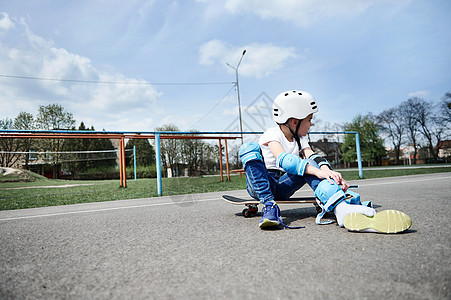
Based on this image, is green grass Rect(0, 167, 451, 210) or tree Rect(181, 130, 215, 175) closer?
green grass Rect(0, 167, 451, 210)

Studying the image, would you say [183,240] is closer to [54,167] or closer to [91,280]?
[91,280]

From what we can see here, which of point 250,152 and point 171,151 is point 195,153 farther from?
point 250,152

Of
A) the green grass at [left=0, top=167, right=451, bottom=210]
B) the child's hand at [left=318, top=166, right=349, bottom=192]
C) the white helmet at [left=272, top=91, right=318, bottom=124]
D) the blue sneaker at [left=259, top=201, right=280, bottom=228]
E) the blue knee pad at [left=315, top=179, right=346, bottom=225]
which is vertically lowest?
the green grass at [left=0, top=167, right=451, bottom=210]

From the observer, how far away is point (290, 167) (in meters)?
2.24

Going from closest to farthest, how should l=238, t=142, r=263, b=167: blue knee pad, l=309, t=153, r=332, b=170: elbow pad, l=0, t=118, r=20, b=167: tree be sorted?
l=309, t=153, r=332, b=170: elbow pad < l=238, t=142, r=263, b=167: blue knee pad < l=0, t=118, r=20, b=167: tree

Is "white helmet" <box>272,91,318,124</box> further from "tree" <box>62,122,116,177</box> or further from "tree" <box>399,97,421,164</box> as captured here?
"tree" <box>399,97,421,164</box>

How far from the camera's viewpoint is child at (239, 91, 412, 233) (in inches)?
81.2

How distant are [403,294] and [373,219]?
0.93 meters

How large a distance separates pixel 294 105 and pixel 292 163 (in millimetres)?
549

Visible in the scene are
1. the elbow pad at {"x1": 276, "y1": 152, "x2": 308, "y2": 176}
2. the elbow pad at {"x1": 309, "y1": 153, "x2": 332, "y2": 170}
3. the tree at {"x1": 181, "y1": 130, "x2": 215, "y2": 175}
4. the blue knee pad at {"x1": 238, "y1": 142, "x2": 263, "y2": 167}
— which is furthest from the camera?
the tree at {"x1": 181, "y1": 130, "x2": 215, "y2": 175}

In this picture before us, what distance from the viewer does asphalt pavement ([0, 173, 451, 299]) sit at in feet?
3.43

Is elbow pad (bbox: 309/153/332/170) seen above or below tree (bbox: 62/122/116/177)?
below

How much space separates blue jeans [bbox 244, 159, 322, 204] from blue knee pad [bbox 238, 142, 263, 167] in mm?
41

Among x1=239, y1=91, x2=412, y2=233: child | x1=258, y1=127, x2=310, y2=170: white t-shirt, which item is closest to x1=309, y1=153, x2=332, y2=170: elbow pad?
x1=239, y1=91, x2=412, y2=233: child
